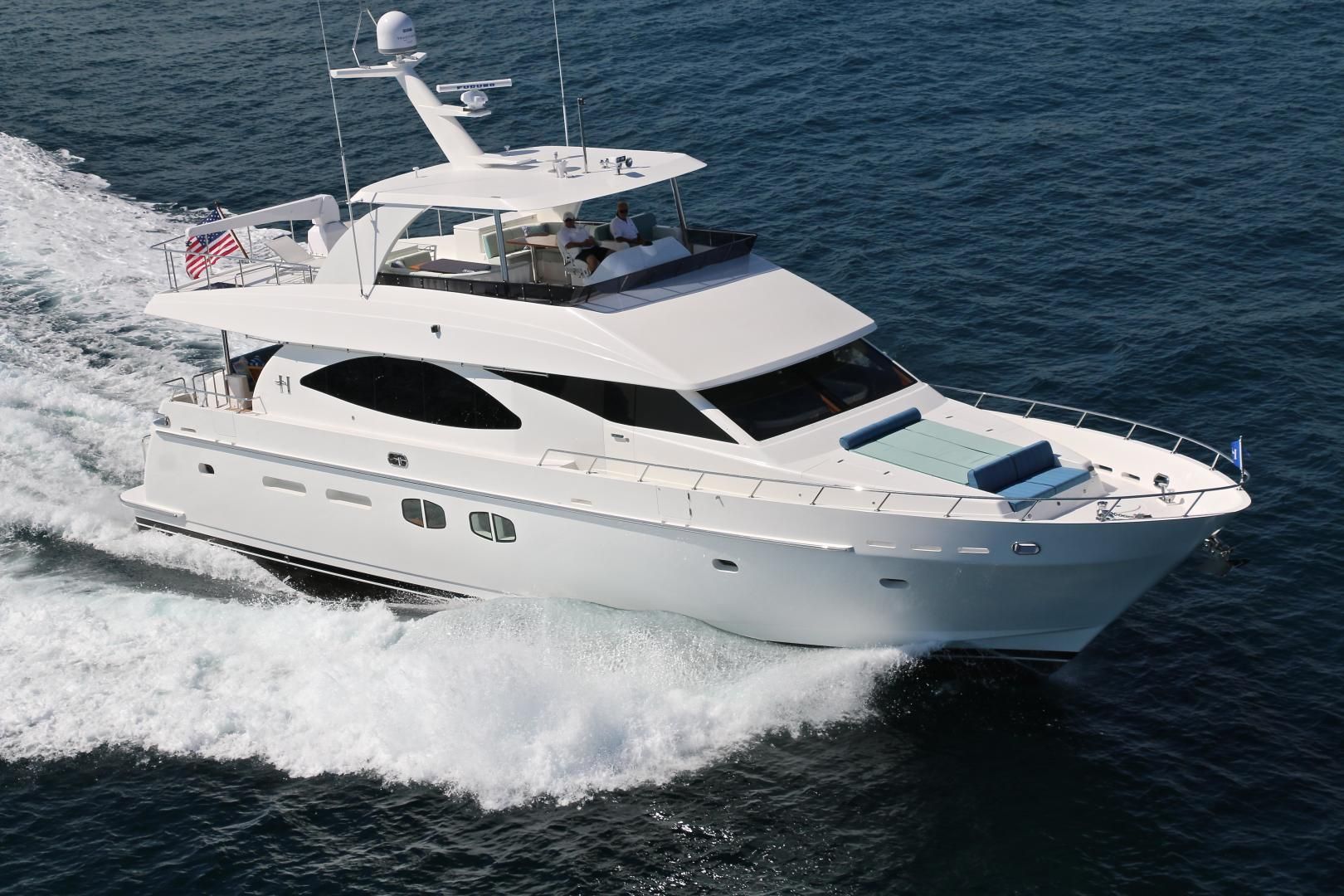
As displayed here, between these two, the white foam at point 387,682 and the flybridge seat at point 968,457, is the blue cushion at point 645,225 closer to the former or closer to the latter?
the flybridge seat at point 968,457

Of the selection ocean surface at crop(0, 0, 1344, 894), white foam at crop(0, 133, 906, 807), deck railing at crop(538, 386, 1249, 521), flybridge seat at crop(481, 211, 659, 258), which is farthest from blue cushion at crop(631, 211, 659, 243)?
ocean surface at crop(0, 0, 1344, 894)

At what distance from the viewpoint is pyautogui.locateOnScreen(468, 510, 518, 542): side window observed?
15406 mm

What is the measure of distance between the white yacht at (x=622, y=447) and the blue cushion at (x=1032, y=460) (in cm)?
4

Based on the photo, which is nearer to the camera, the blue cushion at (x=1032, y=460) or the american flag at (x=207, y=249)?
the blue cushion at (x=1032, y=460)

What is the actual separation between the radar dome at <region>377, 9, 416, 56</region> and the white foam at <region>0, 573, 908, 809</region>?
7054 millimetres

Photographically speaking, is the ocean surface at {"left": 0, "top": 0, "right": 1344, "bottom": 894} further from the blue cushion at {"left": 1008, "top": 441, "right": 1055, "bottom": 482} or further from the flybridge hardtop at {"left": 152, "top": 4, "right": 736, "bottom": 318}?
the flybridge hardtop at {"left": 152, "top": 4, "right": 736, "bottom": 318}

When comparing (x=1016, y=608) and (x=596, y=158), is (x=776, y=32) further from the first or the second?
(x=1016, y=608)

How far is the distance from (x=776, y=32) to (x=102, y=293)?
18333 mm

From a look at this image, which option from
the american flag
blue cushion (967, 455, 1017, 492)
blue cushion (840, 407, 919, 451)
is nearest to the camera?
blue cushion (967, 455, 1017, 492)

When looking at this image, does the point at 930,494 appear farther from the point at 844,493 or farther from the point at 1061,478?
the point at 1061,478

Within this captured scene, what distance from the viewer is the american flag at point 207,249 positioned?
1755cm

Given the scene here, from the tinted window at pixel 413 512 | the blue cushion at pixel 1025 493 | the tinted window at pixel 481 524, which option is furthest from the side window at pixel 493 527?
the blue cushion at pixel 1025 493

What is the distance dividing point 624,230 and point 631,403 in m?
2.70

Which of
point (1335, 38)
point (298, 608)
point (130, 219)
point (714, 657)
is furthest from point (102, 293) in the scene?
point (1335, 38)
